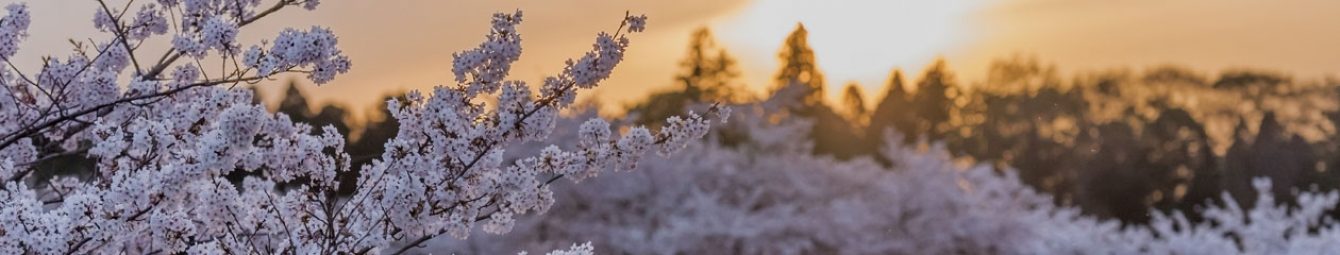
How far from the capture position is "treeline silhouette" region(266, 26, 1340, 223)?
108 feet

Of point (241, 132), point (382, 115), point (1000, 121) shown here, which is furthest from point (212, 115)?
point (1000, 121)

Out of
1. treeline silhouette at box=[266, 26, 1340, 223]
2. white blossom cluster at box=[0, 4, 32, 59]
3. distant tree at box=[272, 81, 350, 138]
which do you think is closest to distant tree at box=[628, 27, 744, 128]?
treeline silhouette at box=[266, 26, 1340, 223]

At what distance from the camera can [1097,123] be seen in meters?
37.4

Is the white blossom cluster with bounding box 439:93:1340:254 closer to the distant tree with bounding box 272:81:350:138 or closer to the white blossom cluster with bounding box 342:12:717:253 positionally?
the distant tree with bounding box 272:81:350:138

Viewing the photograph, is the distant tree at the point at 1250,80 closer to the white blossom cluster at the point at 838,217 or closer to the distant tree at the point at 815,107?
the distant tree at the point at 815,107

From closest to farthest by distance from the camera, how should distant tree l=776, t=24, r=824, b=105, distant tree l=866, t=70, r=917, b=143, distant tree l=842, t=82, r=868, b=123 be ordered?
distant tree l=776, t=24, r=824, b=105, distant tree l=866, t=70, r=917, b=143, distant tree l=842, t=82, r=868, b=123

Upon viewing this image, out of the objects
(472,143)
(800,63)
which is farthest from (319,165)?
(800,63)

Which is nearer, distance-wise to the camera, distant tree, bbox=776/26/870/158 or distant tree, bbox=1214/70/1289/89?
distant tree, bbox=776/26/870/158

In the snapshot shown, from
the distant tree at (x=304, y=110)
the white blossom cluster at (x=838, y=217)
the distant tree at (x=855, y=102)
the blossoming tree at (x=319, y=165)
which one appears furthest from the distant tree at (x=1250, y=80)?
the blossoming tree at (x=319, y=165)

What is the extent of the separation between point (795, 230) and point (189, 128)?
14383 mm

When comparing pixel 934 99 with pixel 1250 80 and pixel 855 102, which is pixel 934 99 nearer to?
pixel 855 102

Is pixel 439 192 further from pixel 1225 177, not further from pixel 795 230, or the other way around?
pixel 1225 177

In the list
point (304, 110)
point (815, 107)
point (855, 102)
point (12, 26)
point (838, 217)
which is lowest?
point (12, 26)

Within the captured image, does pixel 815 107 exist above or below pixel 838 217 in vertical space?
above
